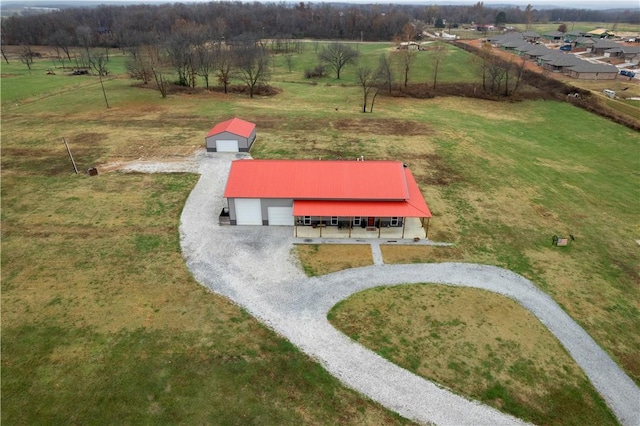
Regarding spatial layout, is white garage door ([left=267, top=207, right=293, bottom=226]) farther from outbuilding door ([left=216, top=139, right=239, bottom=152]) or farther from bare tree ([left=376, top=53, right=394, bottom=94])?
bare tree ([left=376, top=53, right=394, bottom=94])

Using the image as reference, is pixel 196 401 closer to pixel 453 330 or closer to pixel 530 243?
pixel 453 330

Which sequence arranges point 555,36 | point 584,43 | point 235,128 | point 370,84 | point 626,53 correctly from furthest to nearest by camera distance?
point 555,36
point 584,43
point 626,53
point 370,84
point 235,128

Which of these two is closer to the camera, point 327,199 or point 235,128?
point 327,199

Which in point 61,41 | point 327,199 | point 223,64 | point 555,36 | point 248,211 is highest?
point 61,41

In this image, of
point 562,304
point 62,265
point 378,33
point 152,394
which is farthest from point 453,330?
point 378,33

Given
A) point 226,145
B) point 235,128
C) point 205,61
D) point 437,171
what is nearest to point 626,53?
point 437,171

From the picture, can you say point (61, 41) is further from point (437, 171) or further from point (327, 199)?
point (327, 199)

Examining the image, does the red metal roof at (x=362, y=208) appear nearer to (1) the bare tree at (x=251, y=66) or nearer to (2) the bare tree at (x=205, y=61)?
(1) the bare tree at (x=251, y=66)
